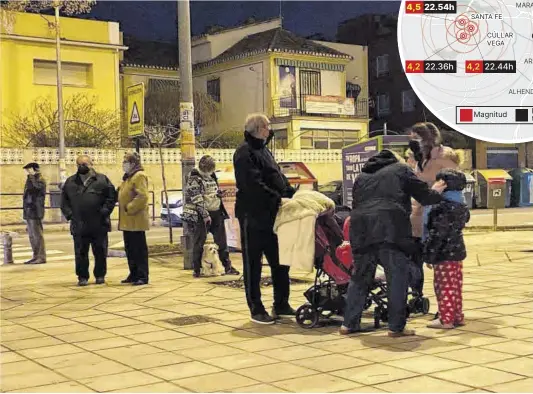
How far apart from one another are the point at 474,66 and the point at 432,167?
1.23 meters

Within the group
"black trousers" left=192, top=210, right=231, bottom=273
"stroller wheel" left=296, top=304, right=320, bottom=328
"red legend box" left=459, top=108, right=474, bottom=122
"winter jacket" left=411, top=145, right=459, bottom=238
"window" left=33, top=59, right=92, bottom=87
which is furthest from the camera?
"window" left=33, top=59, right=92, bottom=87

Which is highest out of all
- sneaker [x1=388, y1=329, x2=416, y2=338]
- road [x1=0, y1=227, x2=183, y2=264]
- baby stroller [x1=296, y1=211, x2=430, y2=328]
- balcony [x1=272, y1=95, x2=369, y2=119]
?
balcony [x1=272, y1=95, x2=369, y2=119]

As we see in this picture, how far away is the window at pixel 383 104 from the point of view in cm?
4762

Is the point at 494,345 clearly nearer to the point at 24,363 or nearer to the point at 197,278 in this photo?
the point at 24,363

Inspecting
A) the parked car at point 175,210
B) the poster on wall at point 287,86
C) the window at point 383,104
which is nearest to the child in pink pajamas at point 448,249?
the parked car at point 175,210

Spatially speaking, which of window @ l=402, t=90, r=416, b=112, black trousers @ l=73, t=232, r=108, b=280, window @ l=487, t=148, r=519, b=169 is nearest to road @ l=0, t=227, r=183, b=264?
black trousers @ l=73, t=232, r=108, b=280

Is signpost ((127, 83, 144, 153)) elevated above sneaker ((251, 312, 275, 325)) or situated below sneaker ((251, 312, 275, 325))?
above

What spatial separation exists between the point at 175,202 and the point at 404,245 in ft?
58.3

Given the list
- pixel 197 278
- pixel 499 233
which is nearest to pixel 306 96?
pixel 499 233

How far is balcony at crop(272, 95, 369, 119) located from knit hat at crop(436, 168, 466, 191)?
3101cm

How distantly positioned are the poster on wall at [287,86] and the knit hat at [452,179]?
31745 millimetres

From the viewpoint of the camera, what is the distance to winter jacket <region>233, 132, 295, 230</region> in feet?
23.5

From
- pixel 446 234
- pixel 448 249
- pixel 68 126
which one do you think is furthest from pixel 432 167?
pixel 68 126

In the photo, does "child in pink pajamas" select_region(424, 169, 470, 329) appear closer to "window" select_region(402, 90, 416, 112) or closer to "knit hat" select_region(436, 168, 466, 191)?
"knit hat" select_region(436, 168, 466, 191)
